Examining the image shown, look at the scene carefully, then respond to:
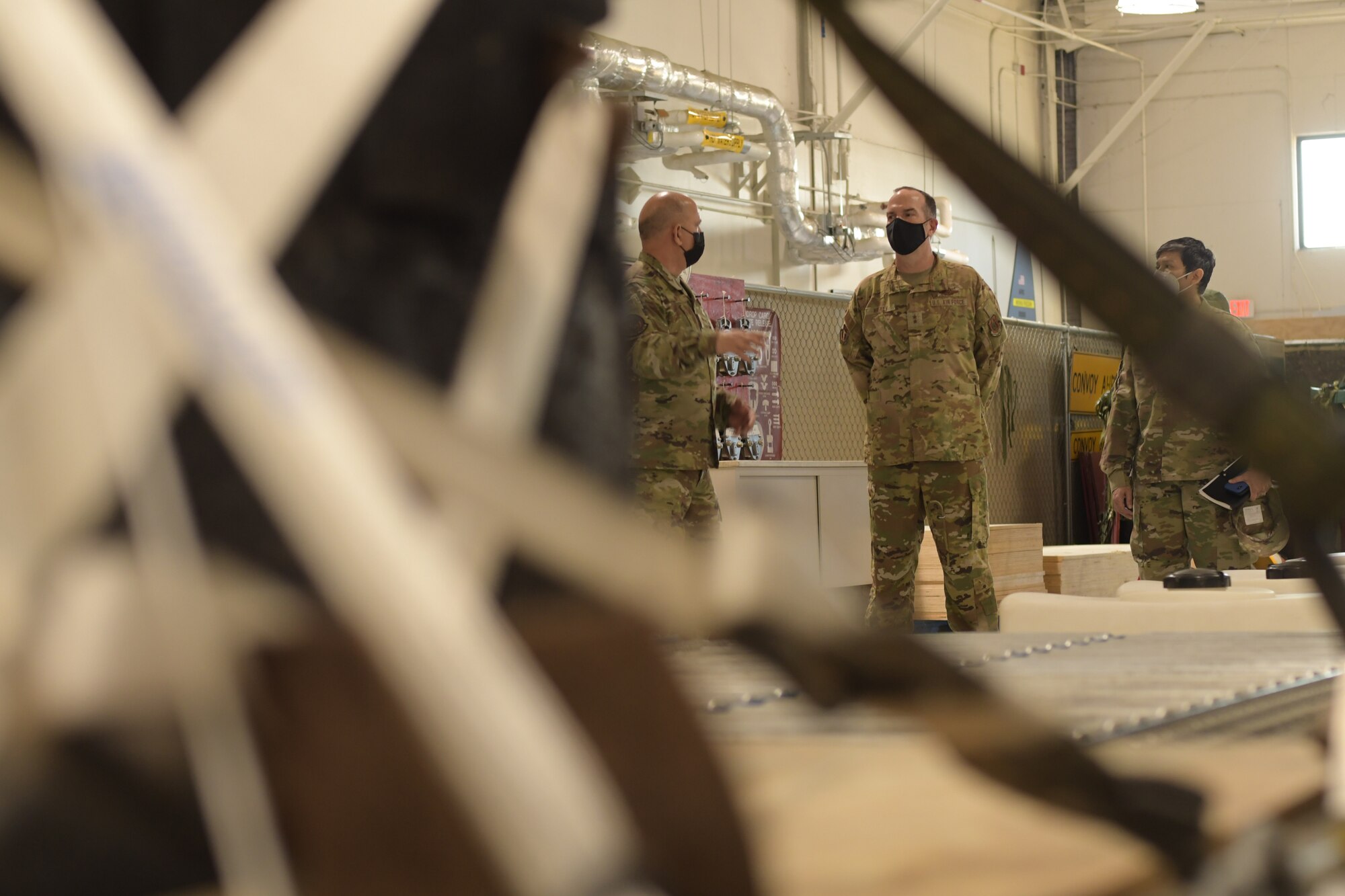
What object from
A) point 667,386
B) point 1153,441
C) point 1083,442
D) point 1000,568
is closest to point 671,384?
point 667,386

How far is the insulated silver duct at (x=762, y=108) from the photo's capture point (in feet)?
22.5

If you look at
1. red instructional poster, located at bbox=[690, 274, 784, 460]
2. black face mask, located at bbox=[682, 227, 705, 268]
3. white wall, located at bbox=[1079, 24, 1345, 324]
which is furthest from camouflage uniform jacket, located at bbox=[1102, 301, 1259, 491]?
white wall, located at bbox=[1079, 24, 1345, 324]

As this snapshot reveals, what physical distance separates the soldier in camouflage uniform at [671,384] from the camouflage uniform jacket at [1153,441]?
142cm

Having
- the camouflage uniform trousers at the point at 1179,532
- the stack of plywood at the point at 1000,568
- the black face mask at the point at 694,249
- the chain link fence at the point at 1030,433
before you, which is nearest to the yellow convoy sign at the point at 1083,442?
the chain link fence at the point at 1030,433

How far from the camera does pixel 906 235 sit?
4285 millimetres

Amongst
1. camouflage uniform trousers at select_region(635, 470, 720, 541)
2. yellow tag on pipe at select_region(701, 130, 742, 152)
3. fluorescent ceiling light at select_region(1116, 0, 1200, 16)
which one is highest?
fluorescent ceiling light at select_region(1116, 0, 1200, 16)

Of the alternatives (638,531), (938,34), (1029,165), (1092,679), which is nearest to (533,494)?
(638,531)

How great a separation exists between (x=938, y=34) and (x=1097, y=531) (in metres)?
4.00

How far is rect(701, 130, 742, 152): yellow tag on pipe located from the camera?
758 cm

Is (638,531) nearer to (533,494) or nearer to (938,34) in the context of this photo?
(533,494)

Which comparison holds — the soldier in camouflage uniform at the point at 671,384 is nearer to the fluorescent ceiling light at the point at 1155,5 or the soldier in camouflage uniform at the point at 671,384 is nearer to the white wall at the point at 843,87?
the white wall at the point at 843,87

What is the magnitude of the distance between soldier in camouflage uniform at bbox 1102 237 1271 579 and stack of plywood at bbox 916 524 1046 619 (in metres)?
1.34

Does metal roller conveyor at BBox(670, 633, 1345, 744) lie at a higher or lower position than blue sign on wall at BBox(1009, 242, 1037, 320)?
lower

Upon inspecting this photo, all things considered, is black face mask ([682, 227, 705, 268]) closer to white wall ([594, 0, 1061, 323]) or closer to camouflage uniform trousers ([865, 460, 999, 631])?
camouflage uniform trousers ([865, 460, 999, 631])
